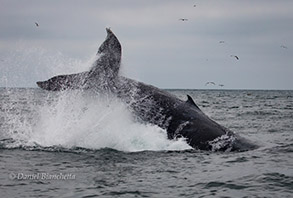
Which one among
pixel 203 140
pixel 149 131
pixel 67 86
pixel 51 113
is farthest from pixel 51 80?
pixel 203 140

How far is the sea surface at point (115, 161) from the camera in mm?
7402

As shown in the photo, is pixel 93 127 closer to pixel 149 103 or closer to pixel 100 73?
pixel 100 73

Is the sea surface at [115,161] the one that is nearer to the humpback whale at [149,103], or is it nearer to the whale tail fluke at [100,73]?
the humpback whale at [149,103]

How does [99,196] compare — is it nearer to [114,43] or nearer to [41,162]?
[41,162]

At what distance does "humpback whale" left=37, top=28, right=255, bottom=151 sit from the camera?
36.5 ft

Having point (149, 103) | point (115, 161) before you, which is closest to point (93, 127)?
point (149, 103)

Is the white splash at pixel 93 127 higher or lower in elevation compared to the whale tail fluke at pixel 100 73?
lower

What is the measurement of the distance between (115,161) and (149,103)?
2.33 metres

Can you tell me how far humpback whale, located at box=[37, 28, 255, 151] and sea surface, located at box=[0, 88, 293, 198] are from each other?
0.30 meters

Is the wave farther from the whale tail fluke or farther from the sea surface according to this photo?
the whale tail fluke

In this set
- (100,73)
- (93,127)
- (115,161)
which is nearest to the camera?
(115,161)

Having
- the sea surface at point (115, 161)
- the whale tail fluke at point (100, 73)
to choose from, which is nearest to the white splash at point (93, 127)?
the sea surface at point (115, 161)

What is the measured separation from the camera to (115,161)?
9.85 m

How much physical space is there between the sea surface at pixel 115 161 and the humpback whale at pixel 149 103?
0.97ft
